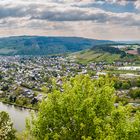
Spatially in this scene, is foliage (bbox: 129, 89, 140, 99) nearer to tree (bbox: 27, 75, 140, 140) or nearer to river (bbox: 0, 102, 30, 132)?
river (bbox: 0, 102, 30, 132)

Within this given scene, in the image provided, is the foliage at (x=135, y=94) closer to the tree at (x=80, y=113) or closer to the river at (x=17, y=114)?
the river at (x=17, y=114)

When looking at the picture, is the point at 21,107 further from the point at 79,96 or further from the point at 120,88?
the point at 79,96

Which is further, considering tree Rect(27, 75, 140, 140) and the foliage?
the foliage

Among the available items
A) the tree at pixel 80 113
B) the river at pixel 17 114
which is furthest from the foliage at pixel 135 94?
the tree at pixel 80 113

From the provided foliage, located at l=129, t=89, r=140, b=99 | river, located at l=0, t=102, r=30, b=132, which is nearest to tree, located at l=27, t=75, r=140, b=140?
river, located at l=0, t=102, r=30, b=132

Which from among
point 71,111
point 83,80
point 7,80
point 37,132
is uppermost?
point 83,80

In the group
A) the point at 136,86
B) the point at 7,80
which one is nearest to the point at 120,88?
the point at 136,86

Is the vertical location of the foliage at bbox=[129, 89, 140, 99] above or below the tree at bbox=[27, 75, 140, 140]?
below
